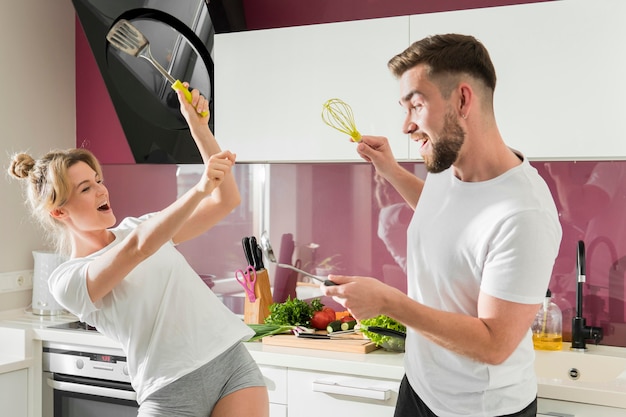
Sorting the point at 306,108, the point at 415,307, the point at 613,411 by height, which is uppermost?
the point at 306,108

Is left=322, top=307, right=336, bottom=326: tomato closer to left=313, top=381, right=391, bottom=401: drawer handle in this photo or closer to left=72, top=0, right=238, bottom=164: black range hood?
left=313, top=381, right=391, bottom=401: drawer handle

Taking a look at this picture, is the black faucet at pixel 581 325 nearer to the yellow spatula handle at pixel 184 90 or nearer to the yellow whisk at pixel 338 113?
the yellow whisk at pixel 338 113

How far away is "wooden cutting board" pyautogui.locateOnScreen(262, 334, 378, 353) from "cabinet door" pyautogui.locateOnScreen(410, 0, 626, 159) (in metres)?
0.84

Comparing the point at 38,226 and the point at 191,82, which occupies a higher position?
the point at 191,82

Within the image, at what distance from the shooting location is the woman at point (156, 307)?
6.95ft

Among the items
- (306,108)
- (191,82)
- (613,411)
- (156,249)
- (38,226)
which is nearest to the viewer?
(156,249)

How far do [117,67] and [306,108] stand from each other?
0.84 m

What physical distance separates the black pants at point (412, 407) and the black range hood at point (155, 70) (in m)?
1.55

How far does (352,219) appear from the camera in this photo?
3.30 metres

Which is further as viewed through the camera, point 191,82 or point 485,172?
point 191,82

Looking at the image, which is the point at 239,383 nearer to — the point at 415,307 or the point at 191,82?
the point at 415,307

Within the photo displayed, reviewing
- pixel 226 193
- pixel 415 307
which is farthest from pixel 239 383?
pixel 415 307

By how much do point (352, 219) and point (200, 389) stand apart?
133 cm

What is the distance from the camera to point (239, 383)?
216 cm
